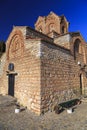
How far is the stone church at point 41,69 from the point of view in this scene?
7824mm

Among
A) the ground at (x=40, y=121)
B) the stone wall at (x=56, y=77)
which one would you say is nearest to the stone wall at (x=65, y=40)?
the stone wall at (x=56, y=77)

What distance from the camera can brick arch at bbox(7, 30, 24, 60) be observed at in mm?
9975

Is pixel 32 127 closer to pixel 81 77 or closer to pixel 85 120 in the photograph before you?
pixel 85 120

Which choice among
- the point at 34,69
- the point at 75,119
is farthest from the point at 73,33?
the point at 75,119

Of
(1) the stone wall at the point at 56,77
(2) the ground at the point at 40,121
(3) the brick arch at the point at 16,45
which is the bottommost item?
(2) the ground at the point at 40,121

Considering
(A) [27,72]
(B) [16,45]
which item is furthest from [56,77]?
(B) [16,45]

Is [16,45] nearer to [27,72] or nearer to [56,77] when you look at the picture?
→ [27,72]

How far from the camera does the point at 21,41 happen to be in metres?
9.99

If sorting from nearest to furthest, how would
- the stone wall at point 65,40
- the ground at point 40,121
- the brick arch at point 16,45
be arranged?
the ground at point 40,121
the brick arch at point 16,45
the stone wall at point 65,40

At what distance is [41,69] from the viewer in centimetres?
769

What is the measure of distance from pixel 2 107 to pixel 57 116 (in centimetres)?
417

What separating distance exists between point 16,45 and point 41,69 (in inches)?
180

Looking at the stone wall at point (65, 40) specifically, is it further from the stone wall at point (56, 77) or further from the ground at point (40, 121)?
the ground at point (40, 121)

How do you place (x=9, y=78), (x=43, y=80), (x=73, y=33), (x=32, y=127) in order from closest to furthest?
1. (x=32, y=127)
2. (x=43, y=80)
3. (x=9, y=78)
4. (x=73, y=33)
